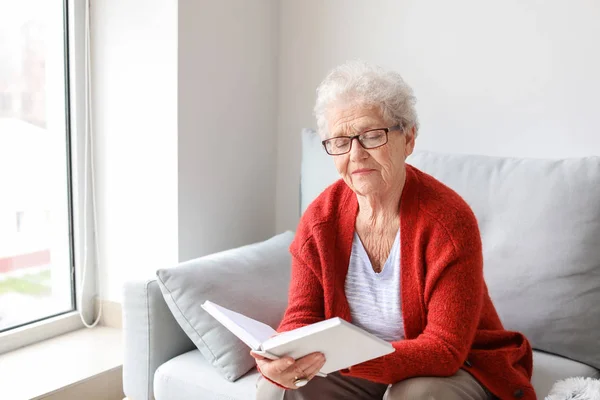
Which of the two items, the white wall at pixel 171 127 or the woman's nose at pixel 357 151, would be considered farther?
the white wall at pixel 171 127

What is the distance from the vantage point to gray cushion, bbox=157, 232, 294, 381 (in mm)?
1709

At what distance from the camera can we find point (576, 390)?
1.39 metres

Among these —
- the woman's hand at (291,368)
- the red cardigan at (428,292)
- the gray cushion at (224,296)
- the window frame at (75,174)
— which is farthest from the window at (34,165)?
the woman's hand at (291,368)

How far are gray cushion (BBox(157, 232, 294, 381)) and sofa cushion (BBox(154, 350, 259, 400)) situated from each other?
1.0 inches

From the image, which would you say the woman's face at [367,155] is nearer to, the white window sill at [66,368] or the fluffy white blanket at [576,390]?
the fluffy white blanket at [576,390]

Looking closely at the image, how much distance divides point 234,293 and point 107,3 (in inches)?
44.8

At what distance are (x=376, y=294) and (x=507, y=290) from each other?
Answer: 0.46 metres

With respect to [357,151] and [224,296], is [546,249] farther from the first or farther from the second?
[224,296]

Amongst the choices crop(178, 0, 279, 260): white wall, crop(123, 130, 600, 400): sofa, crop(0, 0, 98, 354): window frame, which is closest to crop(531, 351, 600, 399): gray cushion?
crop(123, 130, 600, 400): sofa

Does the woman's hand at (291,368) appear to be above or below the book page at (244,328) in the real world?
below

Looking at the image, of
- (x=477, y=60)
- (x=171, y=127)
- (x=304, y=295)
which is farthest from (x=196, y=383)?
(x=477, y=60)

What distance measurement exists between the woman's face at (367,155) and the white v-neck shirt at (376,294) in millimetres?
137

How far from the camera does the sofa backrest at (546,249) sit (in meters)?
1.69

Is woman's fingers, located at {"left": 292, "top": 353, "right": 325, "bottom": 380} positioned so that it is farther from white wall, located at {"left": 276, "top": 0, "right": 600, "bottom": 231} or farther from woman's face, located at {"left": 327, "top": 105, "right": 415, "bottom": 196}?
white wall, located at {"left": 276, "top": 0, "right": 600, "bottom": 231}
